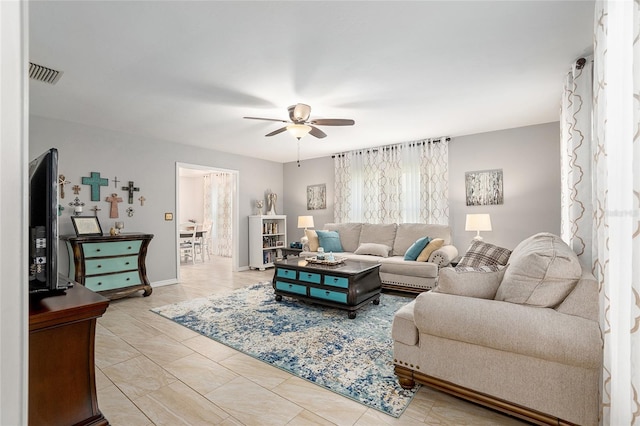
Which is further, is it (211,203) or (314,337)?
(211,203)

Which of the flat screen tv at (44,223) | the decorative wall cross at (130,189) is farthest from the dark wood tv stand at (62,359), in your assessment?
the decorative wall cross at (130,189)

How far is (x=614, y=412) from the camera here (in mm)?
1166

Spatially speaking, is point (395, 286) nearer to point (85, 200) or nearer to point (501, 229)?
point (501, 229)

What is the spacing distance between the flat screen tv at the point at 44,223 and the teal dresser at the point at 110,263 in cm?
313

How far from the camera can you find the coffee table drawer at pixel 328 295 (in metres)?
3.37

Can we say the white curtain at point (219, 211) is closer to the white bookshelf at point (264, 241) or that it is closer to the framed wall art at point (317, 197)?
the white bookshelf at point (264, 241)

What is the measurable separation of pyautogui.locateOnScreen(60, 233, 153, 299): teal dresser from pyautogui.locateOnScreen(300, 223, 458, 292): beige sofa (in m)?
2.58

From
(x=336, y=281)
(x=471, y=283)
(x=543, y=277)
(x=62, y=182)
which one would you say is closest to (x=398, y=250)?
(x=336, y=281)

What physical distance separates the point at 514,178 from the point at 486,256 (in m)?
2.60

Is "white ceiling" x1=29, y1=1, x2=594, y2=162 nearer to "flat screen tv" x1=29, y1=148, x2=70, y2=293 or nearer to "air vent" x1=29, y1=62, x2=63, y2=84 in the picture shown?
"air vent" x1=29, y1=62, x2=63, y2=84

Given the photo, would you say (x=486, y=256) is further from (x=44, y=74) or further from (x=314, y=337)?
(x=44, y=74)

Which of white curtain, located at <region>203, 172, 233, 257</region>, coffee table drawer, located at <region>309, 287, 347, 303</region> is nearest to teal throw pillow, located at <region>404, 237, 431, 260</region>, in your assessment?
coffee table drawer, located at <region>309, 287, 347, 303</region>

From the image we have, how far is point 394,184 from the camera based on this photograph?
5613 mm

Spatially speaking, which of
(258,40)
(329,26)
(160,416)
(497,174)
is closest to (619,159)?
(329,26)
